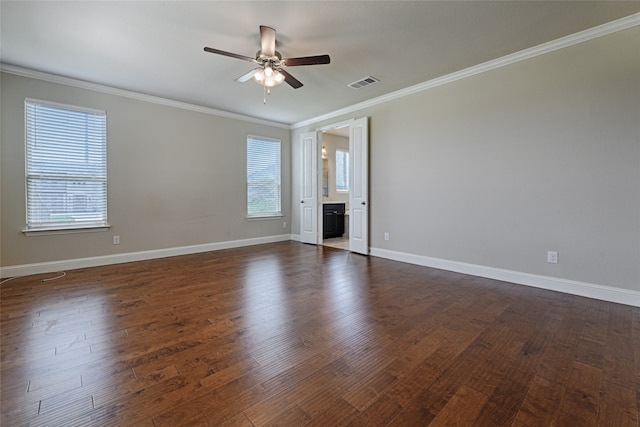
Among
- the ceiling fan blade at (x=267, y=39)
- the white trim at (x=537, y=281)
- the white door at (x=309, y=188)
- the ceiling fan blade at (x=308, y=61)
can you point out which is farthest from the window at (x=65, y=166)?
the white trim at (x=537, y=281)

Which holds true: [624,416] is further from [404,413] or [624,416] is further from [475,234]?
[475,234]

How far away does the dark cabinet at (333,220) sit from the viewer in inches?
274

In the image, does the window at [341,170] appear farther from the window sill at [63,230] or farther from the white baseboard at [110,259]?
the window sill at [63,230]

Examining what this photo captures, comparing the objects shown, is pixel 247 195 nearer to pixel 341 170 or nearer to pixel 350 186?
pixel 350 186

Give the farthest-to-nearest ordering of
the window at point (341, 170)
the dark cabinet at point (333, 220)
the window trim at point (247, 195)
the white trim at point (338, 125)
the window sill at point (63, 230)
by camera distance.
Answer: the window at point (341, 170) < the dark cabinet at point (333, 220) < the window trim at point (247, 195) < the white trim at point (338, 125) < the window sill at point (63, 230)

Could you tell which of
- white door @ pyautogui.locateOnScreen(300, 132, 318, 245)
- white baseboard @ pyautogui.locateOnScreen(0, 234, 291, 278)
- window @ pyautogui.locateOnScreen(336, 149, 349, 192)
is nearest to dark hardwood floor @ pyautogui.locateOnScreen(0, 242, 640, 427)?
white baseboard @ pyautogui.locateOnScreen(0, 234, 291, 278)

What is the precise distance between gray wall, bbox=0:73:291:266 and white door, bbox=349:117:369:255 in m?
2.16

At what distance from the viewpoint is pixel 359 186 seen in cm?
513

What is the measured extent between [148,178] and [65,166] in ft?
3.43

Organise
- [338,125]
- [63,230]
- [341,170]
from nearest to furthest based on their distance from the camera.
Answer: [63,230] → [338,125] → [341,170]

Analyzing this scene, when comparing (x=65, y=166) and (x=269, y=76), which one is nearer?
(x=269, y=76)

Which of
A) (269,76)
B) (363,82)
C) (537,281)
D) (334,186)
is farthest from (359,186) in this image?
(537,281)

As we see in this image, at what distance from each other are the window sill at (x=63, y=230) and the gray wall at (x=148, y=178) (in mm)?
54

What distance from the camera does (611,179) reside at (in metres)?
2.82
